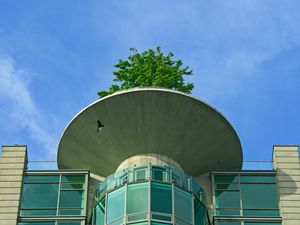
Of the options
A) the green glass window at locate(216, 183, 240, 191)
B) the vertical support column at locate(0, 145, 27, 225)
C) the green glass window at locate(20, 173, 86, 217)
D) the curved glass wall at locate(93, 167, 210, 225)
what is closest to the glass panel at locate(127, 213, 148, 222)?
the curved glass wall at locate(93, 167, 210, 225)

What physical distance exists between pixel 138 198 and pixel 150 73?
10.9 meters

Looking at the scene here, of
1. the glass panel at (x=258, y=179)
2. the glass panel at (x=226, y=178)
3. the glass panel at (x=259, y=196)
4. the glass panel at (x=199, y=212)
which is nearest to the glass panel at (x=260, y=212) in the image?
the glass panel at (x=259, y=196)

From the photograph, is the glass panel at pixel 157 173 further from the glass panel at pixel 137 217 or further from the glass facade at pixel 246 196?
the glass facade at pixel 246 196

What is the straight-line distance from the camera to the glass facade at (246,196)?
4297 cm

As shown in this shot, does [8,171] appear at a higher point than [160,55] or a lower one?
lower

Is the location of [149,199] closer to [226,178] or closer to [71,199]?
[71,199]

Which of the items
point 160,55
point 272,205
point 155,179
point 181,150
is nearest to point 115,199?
point 155,179

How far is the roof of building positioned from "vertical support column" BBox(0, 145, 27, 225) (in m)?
1.97

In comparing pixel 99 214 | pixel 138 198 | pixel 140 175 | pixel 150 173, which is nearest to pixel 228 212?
pixel 150 173

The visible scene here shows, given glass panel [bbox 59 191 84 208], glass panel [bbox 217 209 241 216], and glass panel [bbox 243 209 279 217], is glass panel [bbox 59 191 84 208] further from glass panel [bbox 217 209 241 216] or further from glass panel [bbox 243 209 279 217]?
glass panel [bbox 243 209 279 217]

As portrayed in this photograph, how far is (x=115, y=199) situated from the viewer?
40.9m

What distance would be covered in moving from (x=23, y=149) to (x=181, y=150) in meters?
7.56

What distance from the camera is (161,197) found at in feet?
133

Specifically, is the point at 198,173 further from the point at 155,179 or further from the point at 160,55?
the point at 160,55
